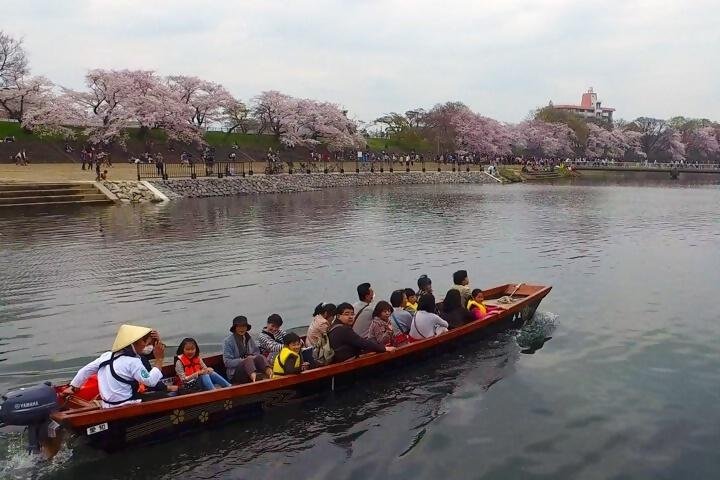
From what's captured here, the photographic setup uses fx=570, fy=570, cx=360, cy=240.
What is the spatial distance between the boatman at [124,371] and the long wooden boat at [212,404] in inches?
9.0

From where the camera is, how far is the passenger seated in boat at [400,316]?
10891 mm

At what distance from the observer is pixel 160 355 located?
8625 mm

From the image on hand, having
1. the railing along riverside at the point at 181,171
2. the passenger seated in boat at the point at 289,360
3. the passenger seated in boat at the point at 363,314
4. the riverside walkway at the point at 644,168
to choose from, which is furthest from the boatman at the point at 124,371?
the riverside walkway at the point at 644,168

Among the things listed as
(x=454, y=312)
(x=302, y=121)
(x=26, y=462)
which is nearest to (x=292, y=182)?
(x=302, y=121)

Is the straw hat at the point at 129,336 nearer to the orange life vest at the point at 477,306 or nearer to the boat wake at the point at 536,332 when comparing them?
the orange life vest at the point at 477,306

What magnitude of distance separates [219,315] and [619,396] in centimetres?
888

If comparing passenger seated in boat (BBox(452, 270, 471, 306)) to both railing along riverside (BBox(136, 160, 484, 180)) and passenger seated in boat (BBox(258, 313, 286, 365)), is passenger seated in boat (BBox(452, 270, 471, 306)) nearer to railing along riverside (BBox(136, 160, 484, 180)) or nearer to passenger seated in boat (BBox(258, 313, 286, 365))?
passenger seated in boat (BBox(258, 313, 286, 365))

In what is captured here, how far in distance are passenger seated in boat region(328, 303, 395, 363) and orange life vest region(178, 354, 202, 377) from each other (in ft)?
7.02

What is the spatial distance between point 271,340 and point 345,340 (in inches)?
55.9

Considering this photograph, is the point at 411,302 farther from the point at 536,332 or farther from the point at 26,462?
the point at 26,462

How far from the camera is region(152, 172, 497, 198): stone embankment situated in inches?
1740

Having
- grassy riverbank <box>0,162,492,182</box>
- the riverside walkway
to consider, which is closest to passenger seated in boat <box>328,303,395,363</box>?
grassy riverbank <box>0,162,492,182</box>

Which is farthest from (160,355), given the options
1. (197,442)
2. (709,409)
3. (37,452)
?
(709,409)

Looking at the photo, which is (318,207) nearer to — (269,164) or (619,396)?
(269,164)
